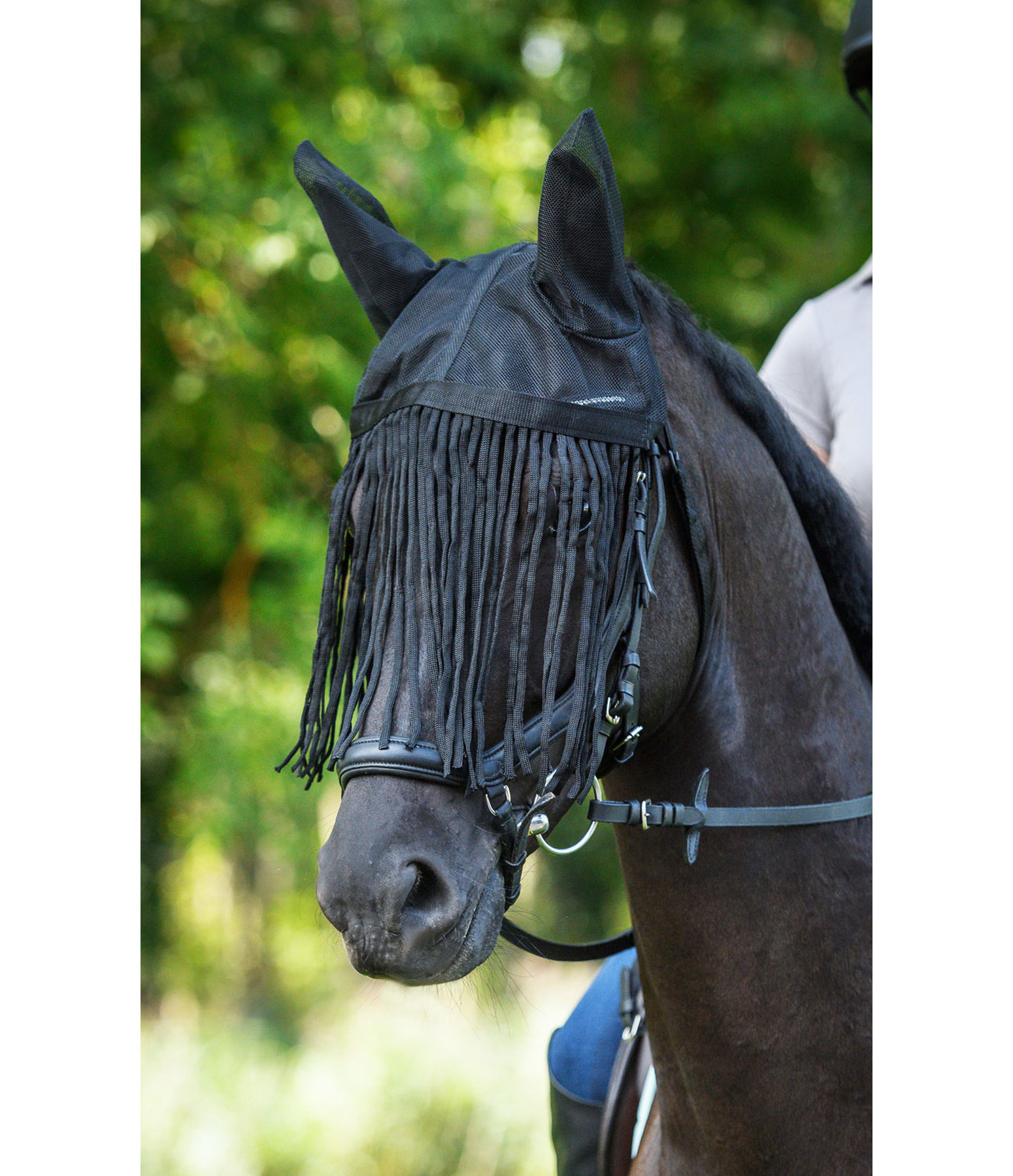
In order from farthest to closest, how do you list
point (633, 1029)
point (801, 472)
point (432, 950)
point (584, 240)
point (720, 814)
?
point (633, 1029) < point (801, 472) < point (720, 814) < point (584, 240) < point (432, 950)

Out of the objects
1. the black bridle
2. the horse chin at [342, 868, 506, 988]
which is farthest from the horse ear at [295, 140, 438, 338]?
the horse chin at [342, 868, 506, 988]

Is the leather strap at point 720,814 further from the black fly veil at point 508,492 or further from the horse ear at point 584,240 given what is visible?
the horse ear at point 584,240

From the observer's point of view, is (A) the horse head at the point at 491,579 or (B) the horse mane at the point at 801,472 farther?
(B) the horse mane at the point at 801,472

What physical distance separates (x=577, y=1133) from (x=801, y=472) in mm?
1397

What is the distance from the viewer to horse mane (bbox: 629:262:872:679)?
153 cm

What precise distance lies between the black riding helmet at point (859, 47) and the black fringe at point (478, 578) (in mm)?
1966

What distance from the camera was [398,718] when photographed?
4.07 ft

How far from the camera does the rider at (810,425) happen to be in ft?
7.18

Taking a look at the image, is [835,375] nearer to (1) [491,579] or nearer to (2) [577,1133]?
(1) [491,579]

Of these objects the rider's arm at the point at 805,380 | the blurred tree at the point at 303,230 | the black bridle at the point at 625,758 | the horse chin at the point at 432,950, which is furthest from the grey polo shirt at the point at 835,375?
the blurred tree at the point at 303,230

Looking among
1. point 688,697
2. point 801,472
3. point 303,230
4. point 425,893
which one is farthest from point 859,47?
point 303,230

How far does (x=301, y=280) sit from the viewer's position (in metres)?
5.73
